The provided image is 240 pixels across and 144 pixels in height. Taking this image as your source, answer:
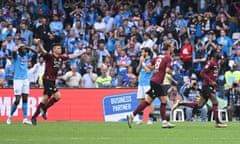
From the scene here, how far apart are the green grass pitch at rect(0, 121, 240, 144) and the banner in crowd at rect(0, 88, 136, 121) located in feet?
20.7

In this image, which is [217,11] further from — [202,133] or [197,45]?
[202,133]

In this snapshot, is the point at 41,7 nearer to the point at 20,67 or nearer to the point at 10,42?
the point at 10,42

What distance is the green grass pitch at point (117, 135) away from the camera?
17766mm

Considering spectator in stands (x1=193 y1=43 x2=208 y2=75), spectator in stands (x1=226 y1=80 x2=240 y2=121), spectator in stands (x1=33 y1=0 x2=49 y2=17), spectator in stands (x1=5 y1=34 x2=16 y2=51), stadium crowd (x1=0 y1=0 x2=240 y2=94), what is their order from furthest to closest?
spectator in stands (x1=33 y1=0 x2=49 y2=17) < spectator in stands (x1=5 y1=34 x2=16 y2=51) < spectator in stands (x1=193 y1=43 x2=208 y2=75) < stadium crowd (x1=0 y1=0 x2=240 y2=94) < spectator in stands (x1=226 y1=80 x2=240 y2=121)

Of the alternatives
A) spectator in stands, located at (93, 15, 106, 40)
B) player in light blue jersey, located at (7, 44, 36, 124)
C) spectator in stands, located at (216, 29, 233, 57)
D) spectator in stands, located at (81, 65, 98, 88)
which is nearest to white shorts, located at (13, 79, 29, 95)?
player in light blue jersey, located at (7, 44, 36, 124)

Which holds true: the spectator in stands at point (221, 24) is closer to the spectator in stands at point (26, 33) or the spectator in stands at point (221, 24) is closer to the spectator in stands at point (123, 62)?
the spectator in stands at point (123, 62)

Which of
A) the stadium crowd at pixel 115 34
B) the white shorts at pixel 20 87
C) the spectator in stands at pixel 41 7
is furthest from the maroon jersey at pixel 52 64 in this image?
the spectator in stands at pixel 41 7

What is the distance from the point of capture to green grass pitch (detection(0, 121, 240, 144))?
1777 centimetres

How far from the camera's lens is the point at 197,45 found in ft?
108

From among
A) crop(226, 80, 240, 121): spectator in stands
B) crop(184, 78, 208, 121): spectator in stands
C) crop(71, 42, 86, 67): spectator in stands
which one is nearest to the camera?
crop(226, 80, 240, 121): spectator in stands

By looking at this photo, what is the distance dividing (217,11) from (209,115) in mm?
6564

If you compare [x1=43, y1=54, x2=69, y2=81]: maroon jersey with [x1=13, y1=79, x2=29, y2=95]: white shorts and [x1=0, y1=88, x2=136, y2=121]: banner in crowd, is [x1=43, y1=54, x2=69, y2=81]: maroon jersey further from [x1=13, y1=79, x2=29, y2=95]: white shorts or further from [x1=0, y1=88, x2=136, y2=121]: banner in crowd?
[x1=0, y1=88, x2=136, y2=121]: banner in crowd

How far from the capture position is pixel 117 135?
65.2 ft

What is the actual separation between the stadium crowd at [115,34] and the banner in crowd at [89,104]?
87 cm
